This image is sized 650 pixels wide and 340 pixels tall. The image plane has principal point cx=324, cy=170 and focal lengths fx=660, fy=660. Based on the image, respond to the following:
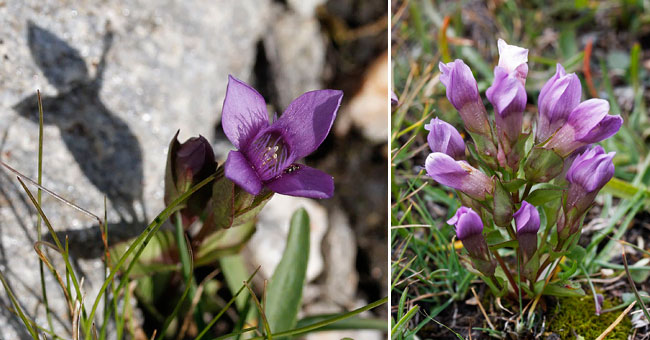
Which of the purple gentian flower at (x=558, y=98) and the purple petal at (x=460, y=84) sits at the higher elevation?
the purple petal at (x=460, y=84)

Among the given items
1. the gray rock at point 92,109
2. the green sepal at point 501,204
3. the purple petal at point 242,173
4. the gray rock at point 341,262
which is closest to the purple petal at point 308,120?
the purple petal at point 242,173

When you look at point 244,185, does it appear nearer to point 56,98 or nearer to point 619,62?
point 56,98

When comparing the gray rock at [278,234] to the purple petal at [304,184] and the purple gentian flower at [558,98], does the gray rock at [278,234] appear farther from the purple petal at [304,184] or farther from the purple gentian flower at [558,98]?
the purple gentian flower at [558,98]

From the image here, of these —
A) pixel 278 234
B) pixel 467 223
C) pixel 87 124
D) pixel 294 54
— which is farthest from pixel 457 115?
pixel 294 54

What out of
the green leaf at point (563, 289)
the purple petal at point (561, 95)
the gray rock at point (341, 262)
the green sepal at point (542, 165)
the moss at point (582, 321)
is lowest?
the gray rock at point (341, 262)

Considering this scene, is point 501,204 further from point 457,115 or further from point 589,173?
point 457,115

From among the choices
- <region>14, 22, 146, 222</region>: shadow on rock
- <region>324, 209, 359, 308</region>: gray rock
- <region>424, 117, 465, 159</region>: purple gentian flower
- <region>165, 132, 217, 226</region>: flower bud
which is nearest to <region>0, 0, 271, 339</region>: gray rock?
<region>14, 22, 146, 222</region>: shadow on rock

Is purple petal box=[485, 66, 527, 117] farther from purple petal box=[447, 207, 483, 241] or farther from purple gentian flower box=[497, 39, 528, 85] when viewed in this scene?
purple petal box=[447, 207, 483, 241]
